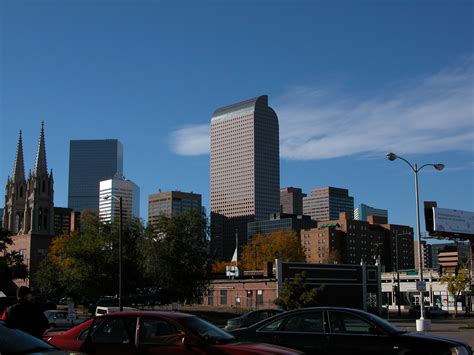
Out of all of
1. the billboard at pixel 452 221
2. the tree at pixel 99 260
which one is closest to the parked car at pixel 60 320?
the tree at pixel 99 260

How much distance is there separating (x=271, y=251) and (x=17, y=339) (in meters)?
108

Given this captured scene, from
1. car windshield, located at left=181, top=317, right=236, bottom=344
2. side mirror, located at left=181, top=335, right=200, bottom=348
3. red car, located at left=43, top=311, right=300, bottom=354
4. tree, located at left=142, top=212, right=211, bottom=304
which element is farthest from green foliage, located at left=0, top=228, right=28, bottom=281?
side mirror, located at left=181, top=335, right=200, bottom=348

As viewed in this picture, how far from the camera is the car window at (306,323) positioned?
1271 centimetres

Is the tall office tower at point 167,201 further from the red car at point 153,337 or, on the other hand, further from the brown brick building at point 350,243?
the red car at point 153,337

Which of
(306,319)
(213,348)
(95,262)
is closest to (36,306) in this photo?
(213,348)

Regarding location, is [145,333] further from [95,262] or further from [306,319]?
[95,262]

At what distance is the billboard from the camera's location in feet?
277

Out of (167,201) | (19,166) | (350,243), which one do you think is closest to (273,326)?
(19,166)

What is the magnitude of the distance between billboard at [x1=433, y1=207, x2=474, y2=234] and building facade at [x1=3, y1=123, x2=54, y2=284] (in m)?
58.1

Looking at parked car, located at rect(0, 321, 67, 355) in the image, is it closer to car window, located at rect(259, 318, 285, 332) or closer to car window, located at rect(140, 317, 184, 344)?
car window, located at rect(140, 317, 184, 344)

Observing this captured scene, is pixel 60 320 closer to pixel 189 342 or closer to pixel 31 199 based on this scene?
pixel 189 342

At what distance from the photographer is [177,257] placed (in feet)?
167

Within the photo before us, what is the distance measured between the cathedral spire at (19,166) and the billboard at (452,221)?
67546 mm

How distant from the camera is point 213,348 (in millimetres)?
9789
